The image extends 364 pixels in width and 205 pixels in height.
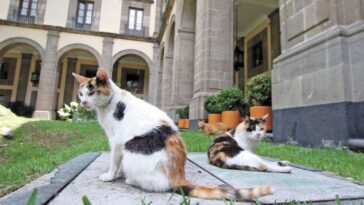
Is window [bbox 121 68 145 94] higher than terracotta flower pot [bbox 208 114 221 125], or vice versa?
window [bbox 121 68 145 94]

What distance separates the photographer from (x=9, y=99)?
74.0 ft

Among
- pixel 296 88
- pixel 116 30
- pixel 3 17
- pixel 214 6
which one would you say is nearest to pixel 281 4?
pixel 296 88

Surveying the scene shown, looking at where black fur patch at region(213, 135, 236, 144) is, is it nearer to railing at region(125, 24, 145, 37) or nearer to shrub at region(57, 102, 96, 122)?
shrub at region(57, 102, 96, 122)

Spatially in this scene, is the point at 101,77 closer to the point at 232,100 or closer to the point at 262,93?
the point at 262,93

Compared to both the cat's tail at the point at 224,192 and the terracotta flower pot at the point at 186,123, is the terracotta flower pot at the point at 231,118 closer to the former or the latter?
the terracotta flower pot at the point at 186,123

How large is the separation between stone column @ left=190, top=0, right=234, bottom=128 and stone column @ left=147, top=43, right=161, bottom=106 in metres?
10.6

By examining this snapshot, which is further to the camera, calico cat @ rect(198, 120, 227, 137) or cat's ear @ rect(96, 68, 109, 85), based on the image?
calico cat @ rect(198, 120, 227, 137)

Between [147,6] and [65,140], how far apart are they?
16.3m

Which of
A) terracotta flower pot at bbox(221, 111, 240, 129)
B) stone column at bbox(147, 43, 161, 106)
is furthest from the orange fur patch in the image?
stone column at bbox(147, 43, 161, 106)

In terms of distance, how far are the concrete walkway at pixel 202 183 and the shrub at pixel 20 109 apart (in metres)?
21.1

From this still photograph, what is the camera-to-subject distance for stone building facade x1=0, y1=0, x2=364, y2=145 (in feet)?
11.0

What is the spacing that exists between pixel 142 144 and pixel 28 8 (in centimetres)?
2154

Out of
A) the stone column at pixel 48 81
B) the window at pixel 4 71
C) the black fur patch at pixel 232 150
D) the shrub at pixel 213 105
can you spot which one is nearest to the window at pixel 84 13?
the stone column at pixel 48 81

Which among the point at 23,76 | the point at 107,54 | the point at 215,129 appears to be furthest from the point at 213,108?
the point at 23,76
